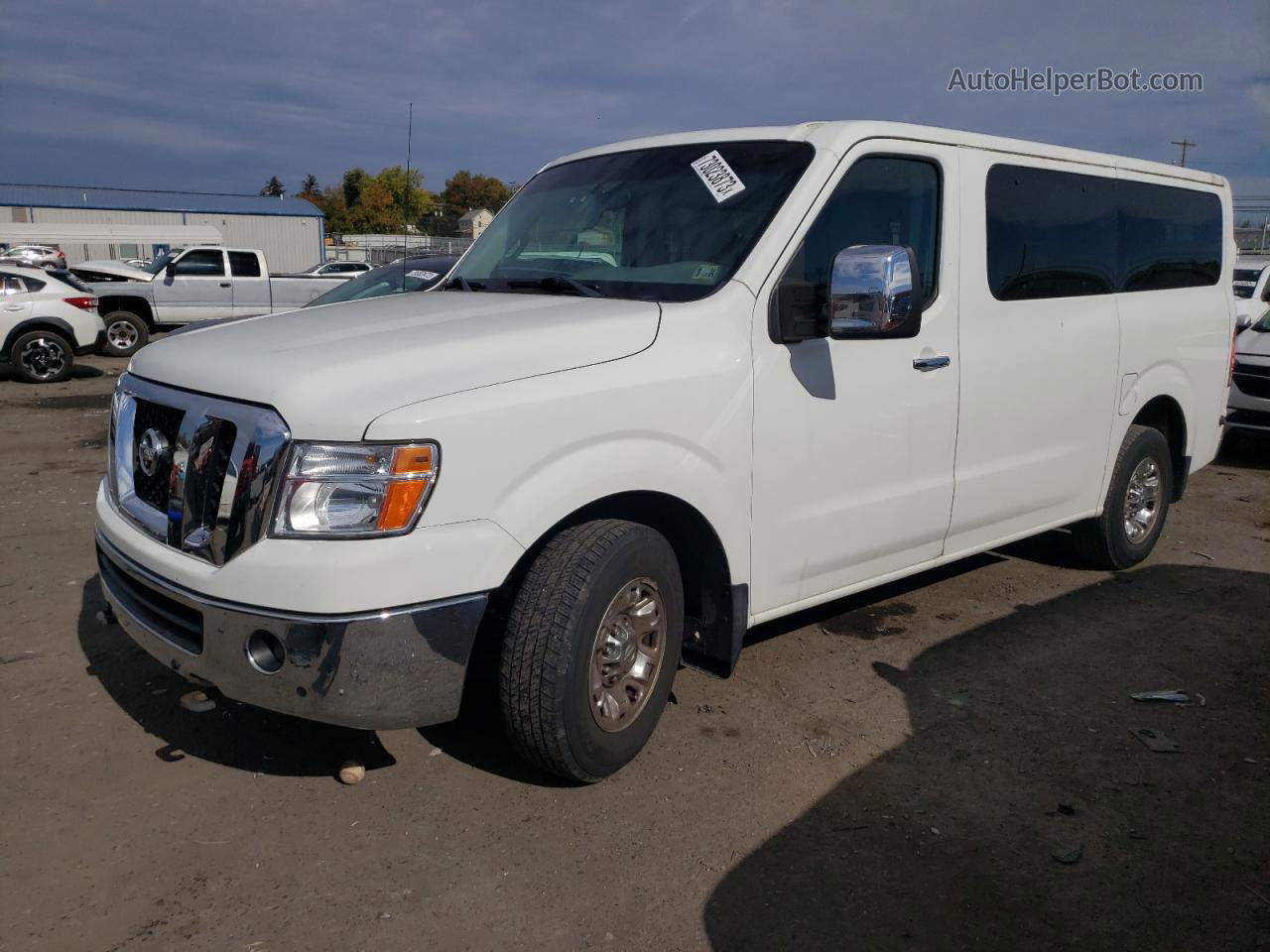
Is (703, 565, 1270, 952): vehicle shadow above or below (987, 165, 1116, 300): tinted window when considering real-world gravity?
below

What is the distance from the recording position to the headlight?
8.86 ft

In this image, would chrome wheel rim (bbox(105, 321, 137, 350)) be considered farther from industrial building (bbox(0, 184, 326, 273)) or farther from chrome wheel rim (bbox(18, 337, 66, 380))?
industrial building (bbox(0, 184, 326, 273))

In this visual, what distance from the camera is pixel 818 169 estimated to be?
3.70 metres

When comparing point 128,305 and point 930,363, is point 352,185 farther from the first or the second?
point 930,363

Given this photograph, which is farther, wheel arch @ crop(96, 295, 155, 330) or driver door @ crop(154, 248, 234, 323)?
driver door @ crop(154, 248, 234, 323)

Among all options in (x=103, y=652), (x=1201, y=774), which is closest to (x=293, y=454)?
(x=103, y=652)

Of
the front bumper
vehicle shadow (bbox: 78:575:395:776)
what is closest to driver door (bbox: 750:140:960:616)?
the front bumper

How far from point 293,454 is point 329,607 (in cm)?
42

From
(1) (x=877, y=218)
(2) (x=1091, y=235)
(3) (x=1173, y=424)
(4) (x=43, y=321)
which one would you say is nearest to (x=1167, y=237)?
(2) (x=1091, y=235)

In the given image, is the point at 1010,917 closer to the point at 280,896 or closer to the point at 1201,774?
the point at 1201,774

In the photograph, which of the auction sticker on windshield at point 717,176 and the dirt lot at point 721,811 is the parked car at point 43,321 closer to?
the dirt lot at point 721,811

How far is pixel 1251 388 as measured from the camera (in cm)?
961

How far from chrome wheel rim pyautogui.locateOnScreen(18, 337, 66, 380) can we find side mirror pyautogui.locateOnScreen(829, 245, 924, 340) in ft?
47.9

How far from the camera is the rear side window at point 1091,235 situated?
14.7 ft
